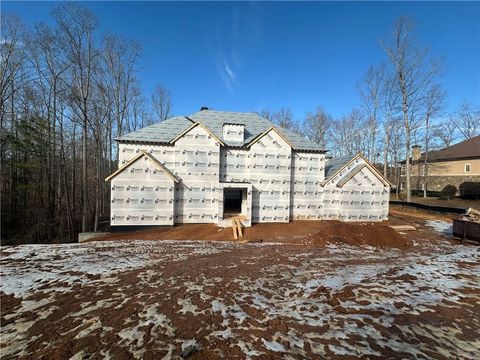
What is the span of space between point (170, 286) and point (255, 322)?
8.82ft

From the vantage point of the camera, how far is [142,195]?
1412 centimetres

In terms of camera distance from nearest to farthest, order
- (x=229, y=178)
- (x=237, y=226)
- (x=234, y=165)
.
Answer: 1. (x=237, y=226)
2. (x=229, y=178)
3. (x=234, y=165)

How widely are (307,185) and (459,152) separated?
126ft

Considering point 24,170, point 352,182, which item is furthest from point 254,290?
point 24,170

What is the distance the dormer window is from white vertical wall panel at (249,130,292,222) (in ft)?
4.37

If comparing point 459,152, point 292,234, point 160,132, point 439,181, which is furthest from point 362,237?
point 459,152

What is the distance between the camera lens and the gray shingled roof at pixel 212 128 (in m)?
15.2

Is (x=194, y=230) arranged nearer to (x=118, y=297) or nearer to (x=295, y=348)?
(x=118, y=297)

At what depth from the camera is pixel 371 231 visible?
1264 cm

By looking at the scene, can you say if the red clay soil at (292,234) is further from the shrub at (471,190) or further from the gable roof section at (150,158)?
the shrub at (471,190)

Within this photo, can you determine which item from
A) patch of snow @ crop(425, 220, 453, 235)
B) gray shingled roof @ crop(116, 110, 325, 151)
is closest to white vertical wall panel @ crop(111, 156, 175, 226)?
gray shingled roof @ crop(116, 110, 325, 151)

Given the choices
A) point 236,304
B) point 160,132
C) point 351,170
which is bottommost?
point 236,304

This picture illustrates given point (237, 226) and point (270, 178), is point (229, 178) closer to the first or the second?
point (270, 178)

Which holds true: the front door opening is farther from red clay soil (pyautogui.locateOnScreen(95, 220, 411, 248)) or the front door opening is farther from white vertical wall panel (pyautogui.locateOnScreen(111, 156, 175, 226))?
white vertical wall panel (pyautogui.locateOnScreen(111, 156, 175, 226))
